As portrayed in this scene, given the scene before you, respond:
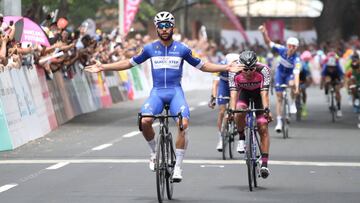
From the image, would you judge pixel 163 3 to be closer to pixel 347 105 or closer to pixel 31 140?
pixel 347 105

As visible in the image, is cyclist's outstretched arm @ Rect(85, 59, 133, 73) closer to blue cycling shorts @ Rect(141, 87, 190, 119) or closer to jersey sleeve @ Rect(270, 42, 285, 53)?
blue cycling shorts @ Rect(141, 87, 190, 119)

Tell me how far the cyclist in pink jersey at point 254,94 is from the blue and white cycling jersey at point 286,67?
29.0 feet

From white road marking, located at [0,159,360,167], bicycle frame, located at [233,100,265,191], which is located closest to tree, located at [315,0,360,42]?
white road marking, located at [0,159,360,167]

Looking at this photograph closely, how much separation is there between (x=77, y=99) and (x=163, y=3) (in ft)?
100

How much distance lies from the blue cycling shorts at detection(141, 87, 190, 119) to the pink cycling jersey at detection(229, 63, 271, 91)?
4.88 feet

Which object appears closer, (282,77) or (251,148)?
(251,148)

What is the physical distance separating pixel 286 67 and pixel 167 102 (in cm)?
1092

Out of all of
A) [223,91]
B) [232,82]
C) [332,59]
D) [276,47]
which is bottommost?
[332,59]

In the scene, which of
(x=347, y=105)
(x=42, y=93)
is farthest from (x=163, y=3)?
(x=42, y=93)

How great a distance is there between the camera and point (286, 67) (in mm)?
24547

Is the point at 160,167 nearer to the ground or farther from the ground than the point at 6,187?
farther from the ground

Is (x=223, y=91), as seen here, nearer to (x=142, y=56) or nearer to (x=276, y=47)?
(x=276, y=47)

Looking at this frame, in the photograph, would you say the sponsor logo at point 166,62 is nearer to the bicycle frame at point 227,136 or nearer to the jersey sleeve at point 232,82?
the jersey sleeve at point 232,82

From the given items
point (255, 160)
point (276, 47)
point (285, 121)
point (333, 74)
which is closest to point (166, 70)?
point (255, 160)
